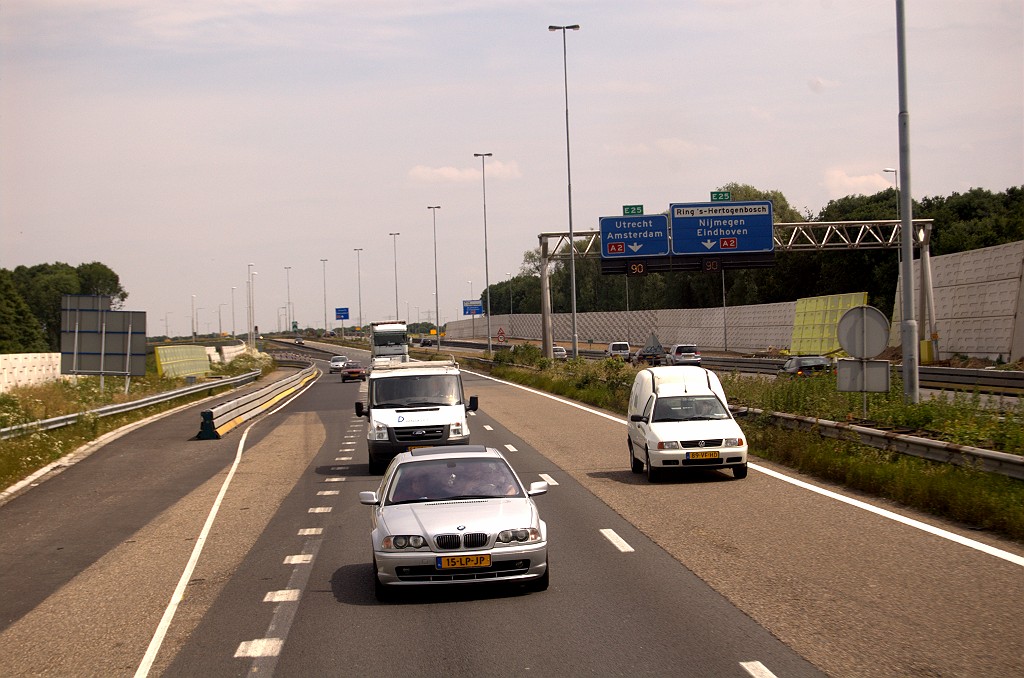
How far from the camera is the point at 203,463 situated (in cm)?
2256

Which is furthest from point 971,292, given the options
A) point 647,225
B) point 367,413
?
point 367,413

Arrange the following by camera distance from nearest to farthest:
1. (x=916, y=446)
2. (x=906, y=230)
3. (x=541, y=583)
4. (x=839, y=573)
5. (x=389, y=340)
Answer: (x=541, y=583) → (x=839, y=573) → (x=916, y=446) → (x=906, y=230) → (x=389, y=340)

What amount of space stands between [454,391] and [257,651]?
1379 centimetres

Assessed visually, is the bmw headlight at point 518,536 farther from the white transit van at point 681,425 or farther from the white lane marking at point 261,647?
the white transit van at point 681,425

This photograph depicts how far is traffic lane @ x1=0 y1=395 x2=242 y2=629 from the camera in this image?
11.5 metres

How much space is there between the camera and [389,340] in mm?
68188

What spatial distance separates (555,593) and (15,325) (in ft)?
422

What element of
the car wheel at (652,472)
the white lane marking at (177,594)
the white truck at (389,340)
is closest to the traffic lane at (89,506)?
the white lane marking at (177,594)

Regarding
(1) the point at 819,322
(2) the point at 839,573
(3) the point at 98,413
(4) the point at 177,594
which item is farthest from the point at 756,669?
(1) the point at 819,322

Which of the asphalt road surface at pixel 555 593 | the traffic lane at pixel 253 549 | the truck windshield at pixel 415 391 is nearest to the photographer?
the asphalt road surface at pixel 555 593

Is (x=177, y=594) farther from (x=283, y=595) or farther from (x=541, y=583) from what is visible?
(x=541, y=583)

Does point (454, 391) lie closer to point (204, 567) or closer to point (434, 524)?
point (204, 567)

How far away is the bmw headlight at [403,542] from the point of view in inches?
369

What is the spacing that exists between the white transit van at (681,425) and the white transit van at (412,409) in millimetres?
3423
